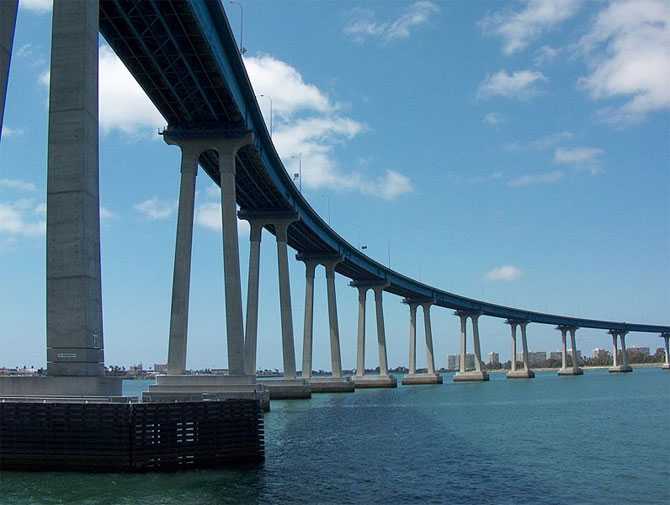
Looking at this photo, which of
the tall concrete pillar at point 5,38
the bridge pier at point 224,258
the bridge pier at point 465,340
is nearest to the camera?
the tall concrete pillar at point 5,38

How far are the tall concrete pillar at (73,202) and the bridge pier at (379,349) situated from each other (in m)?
114

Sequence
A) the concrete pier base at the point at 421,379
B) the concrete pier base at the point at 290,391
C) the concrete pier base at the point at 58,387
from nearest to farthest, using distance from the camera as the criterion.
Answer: the concrete pier base at the point at 58,387
the concrete pier base at the point at 290,391
the concrete pier base at the point at 421,379

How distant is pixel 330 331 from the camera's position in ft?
397

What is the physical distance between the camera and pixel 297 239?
110125 millimetres

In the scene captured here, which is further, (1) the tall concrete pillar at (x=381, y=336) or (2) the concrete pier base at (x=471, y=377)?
(2) the concrete pier base at (x=471, y=377)

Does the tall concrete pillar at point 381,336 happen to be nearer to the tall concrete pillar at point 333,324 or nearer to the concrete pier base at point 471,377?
the tall concrete pillar at point 333,324

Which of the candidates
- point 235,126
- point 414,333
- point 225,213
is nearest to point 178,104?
point 235,126

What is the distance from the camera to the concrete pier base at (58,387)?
2845cm

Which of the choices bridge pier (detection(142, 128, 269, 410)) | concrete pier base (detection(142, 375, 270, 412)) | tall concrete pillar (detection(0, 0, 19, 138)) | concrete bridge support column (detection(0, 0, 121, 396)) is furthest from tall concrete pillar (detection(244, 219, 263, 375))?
tall concrete pillar (detection(0, 0, 19, 138))

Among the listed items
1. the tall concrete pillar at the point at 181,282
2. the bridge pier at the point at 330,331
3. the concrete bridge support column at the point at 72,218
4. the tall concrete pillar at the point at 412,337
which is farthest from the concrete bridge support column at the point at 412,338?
the concrete bridge support column at the point at 72,218

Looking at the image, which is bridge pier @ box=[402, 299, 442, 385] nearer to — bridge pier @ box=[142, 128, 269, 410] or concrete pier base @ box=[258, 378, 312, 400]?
concrete pier base @ box=[258, 378, 312, 400]

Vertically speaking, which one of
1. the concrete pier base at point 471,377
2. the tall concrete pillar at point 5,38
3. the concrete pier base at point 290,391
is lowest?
the concrete pier base at point 471,377

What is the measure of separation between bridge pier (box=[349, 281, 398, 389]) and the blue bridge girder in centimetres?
6031

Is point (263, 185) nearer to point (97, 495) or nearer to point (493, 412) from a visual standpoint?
point (493, 412)
